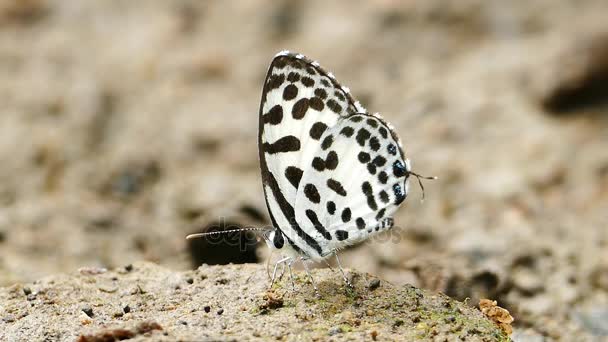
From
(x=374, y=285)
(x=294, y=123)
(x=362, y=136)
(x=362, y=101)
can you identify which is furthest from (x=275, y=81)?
(x=362, y=101)

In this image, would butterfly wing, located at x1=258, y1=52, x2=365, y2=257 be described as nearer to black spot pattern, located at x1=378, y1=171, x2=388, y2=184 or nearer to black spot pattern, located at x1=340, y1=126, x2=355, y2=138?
black spot pattern, located at x1=340, y1=126, x2=355, y2=138

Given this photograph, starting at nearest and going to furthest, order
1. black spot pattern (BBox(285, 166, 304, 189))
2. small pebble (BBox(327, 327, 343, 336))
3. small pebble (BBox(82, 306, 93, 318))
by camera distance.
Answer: small pebble (BBox(327, 327, 343, 336)) < small pebble (BBox(82, 306, 93, 318)) < black spot pattern (BBox(285, 166, 304, 189))

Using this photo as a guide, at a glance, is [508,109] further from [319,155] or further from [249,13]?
[319,155]

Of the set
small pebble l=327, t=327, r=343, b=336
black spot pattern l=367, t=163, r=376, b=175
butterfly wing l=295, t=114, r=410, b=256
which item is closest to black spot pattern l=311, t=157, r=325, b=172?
butterfly wing l=295, t=114, r=410, b=256

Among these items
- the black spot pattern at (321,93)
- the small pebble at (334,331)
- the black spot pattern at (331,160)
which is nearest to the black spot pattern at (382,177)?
the black spot pattern at (331,160)

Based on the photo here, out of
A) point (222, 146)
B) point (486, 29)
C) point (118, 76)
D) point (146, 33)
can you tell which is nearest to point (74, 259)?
point (222, 146)

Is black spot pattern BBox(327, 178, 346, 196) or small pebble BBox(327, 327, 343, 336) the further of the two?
black spot pattern BBox(327, 178, 346, 196)

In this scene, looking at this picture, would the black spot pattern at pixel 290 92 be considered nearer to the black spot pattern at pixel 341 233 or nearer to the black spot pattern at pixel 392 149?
the black spot pattern at pixel 392 149

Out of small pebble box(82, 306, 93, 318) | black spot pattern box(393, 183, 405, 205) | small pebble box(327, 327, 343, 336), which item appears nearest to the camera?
small pebble box(327, 327, 343, 336)

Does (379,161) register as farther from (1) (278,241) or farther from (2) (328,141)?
(1) (278,241)
